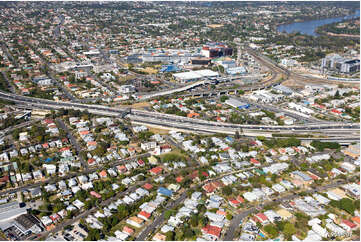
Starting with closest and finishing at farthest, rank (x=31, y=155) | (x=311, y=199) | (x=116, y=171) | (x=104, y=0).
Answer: (x=311, y=199) < (x=116, y=171) < (x=31, y=155) < (x=104, y=0)

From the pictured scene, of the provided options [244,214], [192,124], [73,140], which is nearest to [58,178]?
[73,140]

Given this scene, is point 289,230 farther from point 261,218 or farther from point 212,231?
point 212,231

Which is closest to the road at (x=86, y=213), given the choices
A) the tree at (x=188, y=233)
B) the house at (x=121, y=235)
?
the house at (x=121, y=235)

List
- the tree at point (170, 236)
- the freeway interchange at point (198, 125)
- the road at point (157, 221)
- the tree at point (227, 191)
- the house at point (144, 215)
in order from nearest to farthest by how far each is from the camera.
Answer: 1. the tree at point (170, 236)
2. the road at point (157, 221)
3. the house at point (144, 215)
4. the tree at point (227, 191)
5. the freeway interchange at point (198, 125)

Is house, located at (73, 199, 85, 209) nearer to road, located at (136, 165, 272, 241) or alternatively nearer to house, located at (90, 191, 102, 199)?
house, located at (90, 191, 102, 199)

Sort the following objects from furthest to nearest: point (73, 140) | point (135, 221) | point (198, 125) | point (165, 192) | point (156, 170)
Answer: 1. point (198, 125)
2. point (73, 140)
3. point (156, 170)
4. point (165, 192)
5. point (135, 221)

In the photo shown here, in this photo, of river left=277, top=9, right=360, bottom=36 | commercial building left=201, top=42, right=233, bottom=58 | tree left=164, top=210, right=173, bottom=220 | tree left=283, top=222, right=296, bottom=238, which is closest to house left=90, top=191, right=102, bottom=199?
tree left=164, top=210, right=173, bottom=220

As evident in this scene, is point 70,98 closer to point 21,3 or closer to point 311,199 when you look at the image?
point 311,199

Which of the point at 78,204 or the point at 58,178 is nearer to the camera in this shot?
the point at 78,204

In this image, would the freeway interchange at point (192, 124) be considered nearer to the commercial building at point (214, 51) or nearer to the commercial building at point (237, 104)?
the commercial building at point (237, 104)

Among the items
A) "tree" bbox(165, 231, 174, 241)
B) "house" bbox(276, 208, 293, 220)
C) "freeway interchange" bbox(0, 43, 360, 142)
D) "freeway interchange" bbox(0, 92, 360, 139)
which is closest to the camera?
"tree" bbox(165, 231, 174, 241)

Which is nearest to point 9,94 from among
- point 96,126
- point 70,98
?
point 70,98
